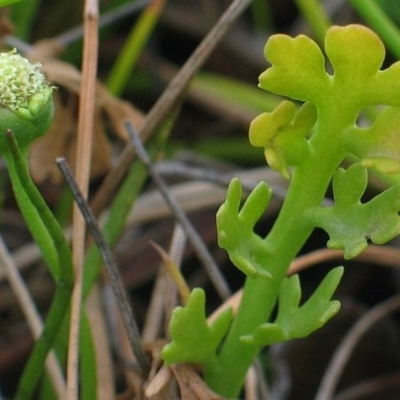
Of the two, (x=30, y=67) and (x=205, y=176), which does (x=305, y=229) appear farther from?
(x=205, y=176)

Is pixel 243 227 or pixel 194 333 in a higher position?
pixel 243 227

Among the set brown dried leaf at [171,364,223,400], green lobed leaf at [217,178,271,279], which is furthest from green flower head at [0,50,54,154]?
brown dried leaf at [171,364,223,400]

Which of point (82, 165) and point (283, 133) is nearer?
point (283, 133)

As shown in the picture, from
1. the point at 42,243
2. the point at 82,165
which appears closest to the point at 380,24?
the point at 82,165

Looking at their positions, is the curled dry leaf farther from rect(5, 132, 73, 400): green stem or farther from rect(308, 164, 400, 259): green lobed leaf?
rect(308, 164, 400, 259): green lobed leaf

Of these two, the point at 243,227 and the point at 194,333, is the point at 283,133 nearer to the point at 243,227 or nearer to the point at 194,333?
the point at 243,227
